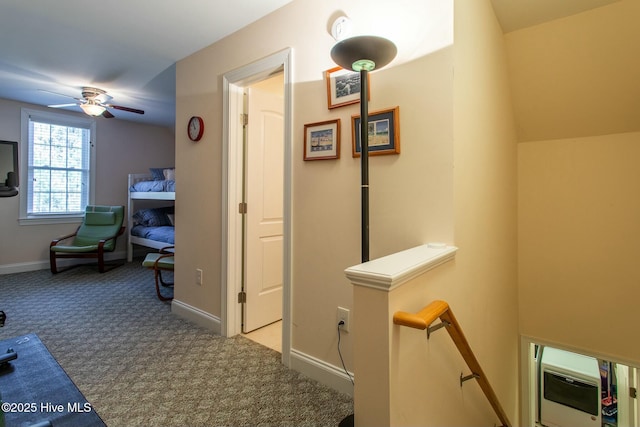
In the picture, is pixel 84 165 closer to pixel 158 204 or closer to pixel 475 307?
pixel 158 204

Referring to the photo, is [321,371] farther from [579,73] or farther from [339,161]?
[579,73]

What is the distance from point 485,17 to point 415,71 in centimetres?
78

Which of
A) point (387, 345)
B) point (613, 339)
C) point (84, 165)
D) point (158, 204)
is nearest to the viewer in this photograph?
point (387, 345)

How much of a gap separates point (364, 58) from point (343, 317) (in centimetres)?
140

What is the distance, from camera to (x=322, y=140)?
1.94 metres

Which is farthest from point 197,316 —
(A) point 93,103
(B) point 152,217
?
(B) point 152,217

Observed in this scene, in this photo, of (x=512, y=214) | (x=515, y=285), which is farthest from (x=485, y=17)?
(x=515, y=285)

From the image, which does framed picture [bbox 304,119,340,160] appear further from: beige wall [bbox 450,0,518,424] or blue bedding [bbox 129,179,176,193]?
blue bedding [bbox 129,179,176,193]

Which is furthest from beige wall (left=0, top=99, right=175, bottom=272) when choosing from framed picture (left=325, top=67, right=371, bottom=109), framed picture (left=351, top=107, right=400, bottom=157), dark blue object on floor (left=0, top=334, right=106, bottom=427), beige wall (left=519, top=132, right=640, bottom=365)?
beige wall (left=519, top=132, right=640, bottom=365)

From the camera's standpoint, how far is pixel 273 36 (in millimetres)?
2213

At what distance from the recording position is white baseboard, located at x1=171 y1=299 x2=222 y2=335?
8.76 feet

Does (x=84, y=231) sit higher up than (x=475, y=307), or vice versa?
(x=84, y=231)

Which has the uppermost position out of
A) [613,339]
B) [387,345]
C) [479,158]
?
[479,158]

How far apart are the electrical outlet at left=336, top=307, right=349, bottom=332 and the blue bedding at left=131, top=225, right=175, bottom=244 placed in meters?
3.30
